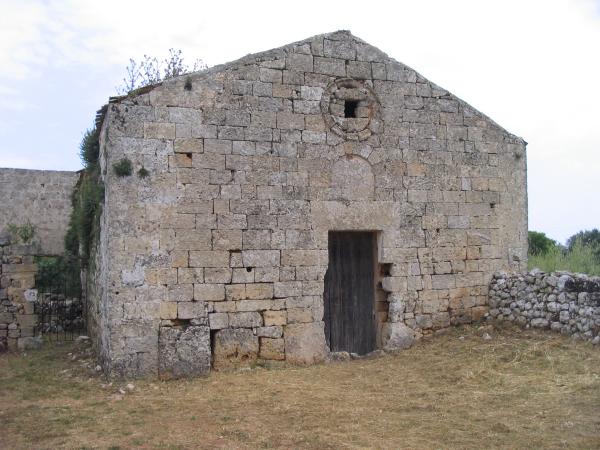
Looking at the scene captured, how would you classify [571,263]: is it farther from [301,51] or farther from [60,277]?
[60,277]

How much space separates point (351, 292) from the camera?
10.0 m

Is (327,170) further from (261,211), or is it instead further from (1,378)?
(1,378)

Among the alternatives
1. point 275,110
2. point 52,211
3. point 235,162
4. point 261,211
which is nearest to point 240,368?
point 261,211

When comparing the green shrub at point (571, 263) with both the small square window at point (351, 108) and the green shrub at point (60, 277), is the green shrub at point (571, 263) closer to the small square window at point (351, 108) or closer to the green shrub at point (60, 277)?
the small square window at point (351, 108)

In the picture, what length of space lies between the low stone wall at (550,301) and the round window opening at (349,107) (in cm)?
344

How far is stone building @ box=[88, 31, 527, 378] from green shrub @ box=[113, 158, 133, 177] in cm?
7

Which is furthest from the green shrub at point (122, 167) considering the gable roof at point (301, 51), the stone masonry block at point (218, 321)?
the stone masonry block at point (218, 321)

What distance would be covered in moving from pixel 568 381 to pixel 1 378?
7573 millimetres

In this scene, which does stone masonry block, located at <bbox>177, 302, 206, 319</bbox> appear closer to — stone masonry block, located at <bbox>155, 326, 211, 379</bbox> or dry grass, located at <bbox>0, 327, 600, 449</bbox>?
stone masonry block, located at <bbox>155, 326, 211, 379</bbox>

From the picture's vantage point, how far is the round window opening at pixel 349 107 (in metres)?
9.56

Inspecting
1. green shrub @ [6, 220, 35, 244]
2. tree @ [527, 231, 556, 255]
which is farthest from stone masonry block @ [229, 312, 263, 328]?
tree @ [527, 231, 556, 255]

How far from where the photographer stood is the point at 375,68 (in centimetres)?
995

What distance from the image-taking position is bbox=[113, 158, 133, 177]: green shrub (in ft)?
27.5

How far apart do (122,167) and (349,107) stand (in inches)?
143
